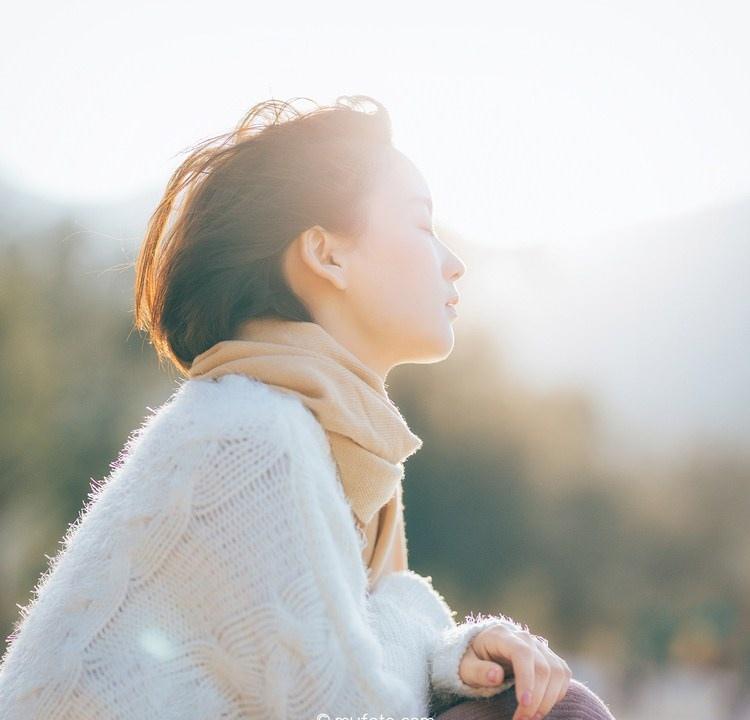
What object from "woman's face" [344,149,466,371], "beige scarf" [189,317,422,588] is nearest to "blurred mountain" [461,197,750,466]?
"woman's face" [344,149,466,371]

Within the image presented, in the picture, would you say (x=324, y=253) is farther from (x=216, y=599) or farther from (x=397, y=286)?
(x=216, y=599)

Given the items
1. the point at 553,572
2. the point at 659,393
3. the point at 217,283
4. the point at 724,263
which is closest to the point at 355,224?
the point at 217,283

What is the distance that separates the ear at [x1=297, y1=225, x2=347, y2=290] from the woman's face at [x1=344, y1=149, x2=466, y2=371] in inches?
0.9

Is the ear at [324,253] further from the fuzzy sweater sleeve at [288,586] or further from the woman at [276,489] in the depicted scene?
the fuzzy sweater sleeve at [288,586]

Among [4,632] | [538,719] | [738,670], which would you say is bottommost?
[738,670]

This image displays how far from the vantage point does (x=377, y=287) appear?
2.09m

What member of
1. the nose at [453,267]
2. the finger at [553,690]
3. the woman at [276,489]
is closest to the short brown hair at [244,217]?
the woman at [276,489]

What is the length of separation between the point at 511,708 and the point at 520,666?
13 cm

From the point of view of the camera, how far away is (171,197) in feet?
7.13

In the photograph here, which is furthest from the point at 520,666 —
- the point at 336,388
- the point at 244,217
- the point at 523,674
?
the point at 244,217

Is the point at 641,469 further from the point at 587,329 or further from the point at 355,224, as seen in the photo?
the point at 355,224

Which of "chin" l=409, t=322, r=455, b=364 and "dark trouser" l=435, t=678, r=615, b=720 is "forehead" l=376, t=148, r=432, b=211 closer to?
"chin" l=409, t=322, r=455, b=364

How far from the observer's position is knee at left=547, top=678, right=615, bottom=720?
1.72 meters

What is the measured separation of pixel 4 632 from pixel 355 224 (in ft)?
36.8
